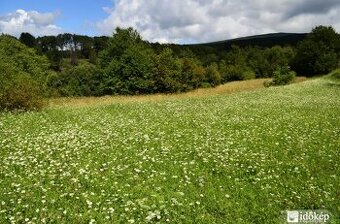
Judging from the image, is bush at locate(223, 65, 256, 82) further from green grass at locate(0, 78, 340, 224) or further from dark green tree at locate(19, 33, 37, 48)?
green grass at locate(0, 78, 340, 224)

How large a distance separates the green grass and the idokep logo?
0.78 ft

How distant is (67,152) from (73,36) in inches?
6723

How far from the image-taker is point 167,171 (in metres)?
13.0

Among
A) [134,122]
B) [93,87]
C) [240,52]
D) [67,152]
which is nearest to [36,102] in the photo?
[134,122]

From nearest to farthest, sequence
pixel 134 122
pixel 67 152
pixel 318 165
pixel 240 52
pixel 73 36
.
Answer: pixel 318 165 → pixel 67 152 → pixel 134 122 → pixel 240 52 → pixel 73 36

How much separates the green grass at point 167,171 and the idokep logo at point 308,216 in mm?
237

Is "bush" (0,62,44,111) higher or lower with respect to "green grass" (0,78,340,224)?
higher

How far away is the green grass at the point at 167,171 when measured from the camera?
10.1 m

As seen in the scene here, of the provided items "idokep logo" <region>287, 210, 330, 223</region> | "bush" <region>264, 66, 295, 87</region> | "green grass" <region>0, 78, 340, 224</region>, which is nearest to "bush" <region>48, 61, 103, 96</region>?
"bush" <region>264, 66, 295, 87</region>

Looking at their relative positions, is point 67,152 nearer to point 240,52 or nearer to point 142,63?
point 142,63

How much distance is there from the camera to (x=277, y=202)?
34.6 feet

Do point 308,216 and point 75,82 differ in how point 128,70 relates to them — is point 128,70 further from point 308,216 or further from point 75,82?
point 308,216

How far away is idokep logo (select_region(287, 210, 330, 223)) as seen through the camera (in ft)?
31.4

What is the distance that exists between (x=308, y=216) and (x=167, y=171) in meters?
4.85
